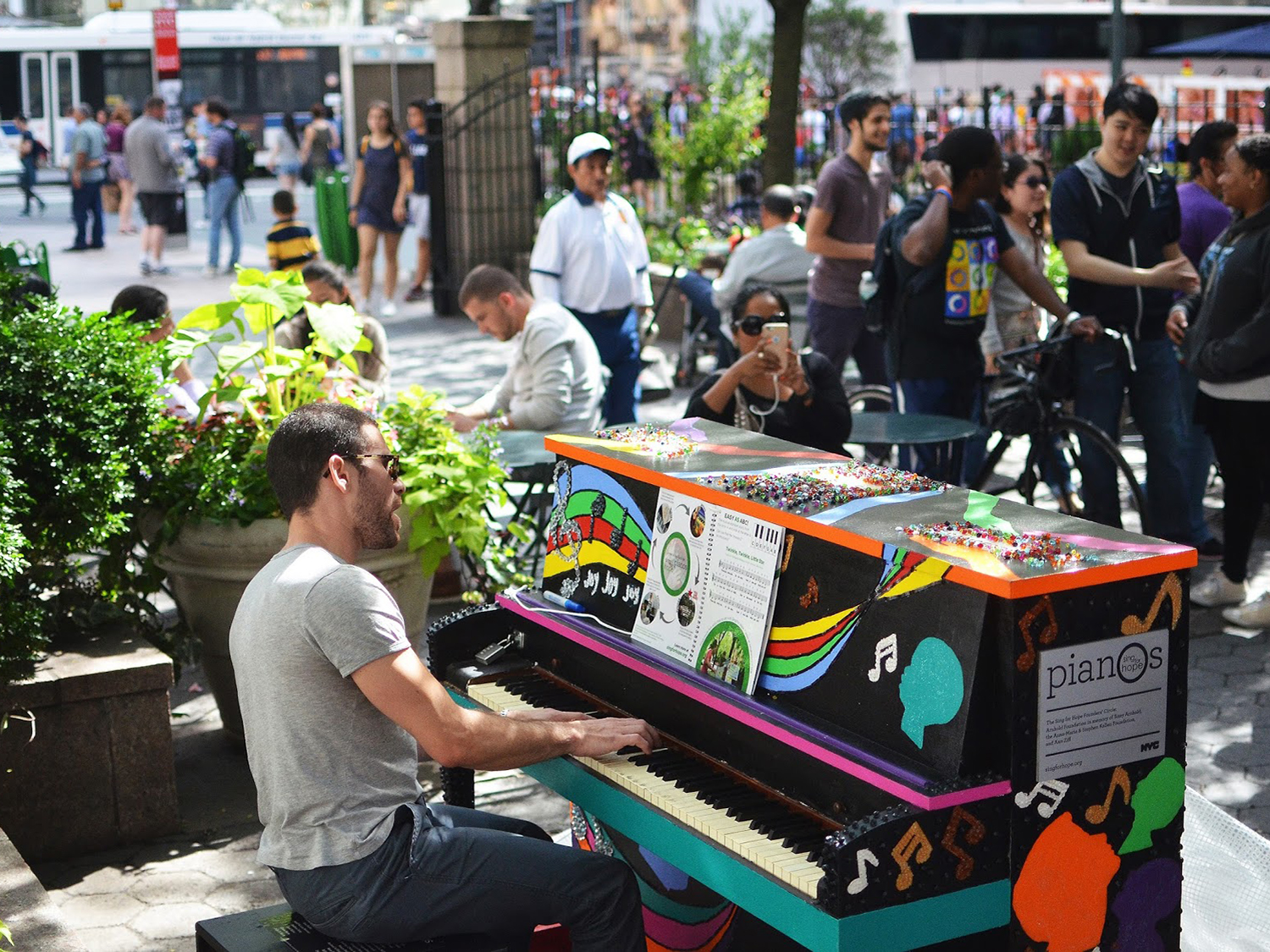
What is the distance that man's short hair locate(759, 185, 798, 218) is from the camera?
976cm

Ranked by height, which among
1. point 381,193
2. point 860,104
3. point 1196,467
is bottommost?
point 1196,467

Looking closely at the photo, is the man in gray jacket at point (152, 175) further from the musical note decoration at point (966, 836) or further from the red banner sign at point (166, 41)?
the musical note decoration at point (966, 836)

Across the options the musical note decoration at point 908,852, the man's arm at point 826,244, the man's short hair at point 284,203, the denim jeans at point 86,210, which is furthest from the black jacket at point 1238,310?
the denim jeans at point 86,210

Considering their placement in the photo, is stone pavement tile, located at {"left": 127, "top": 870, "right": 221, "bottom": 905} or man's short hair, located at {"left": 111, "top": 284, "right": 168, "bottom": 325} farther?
man's short hair, located at {"left": 111, "top": 284, "right": 168, "bottom": 325}

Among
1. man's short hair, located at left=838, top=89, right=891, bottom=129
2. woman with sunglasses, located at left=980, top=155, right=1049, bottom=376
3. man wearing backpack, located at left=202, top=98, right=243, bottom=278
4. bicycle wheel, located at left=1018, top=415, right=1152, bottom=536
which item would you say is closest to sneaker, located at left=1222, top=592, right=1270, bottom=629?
bicycle wheel, located at left=1018, top=415, right=1152, bottom=536

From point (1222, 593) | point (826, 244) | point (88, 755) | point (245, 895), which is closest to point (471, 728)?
point (245, 895)

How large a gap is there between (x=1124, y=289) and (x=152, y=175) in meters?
14.2

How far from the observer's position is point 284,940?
10.7 ft

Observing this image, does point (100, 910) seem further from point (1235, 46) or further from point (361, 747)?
point (1235, 46)

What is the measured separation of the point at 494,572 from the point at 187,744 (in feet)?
4.27

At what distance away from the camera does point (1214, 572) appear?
6.98 metres

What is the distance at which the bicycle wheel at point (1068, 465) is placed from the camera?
693cm

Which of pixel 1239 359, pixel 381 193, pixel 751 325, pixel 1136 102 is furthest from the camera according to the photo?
pixel 381 193

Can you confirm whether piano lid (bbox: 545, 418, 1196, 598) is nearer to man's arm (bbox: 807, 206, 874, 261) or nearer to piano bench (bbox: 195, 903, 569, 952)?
piano bench (bbox: 195, 903, 569, 952)
